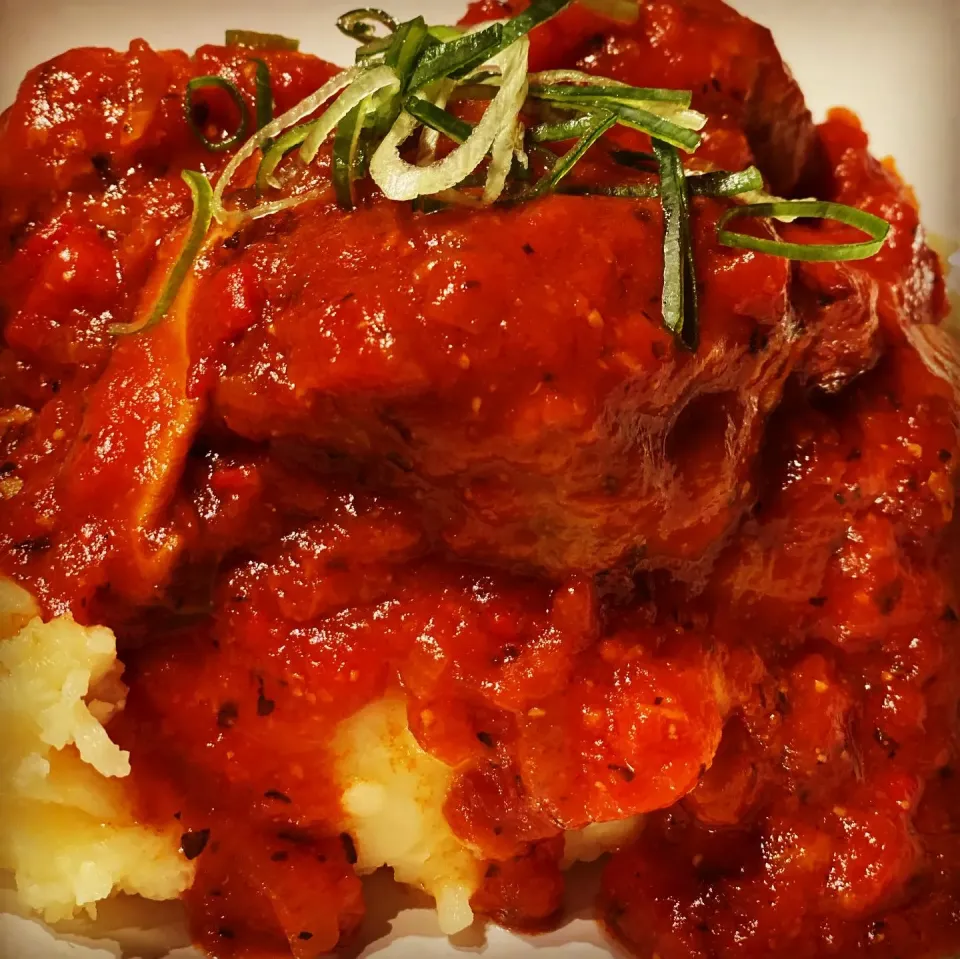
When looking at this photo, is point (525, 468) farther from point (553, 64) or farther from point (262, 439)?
point (553, 64)

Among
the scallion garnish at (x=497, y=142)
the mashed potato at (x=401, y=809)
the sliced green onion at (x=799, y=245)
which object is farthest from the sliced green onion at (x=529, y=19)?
the mashed potato at (x=401, y=809)

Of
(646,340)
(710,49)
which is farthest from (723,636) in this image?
(710,49)

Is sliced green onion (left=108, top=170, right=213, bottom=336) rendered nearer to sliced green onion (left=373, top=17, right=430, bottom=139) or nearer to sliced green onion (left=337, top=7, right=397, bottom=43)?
sliced green onion (left=373, top=17, right=430, bottom=139)

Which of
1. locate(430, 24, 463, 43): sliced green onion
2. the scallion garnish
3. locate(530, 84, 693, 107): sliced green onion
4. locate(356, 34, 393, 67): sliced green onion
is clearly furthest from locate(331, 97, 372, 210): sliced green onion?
locate(530, 84, 693, 107): sliced green onion

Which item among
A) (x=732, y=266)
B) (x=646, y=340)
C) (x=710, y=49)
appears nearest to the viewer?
(x=646, y=340)

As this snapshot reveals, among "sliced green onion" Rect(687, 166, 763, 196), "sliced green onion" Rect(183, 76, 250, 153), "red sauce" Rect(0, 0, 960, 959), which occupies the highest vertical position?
"sliced green onion" Rect(687, 166, 763, 196)
